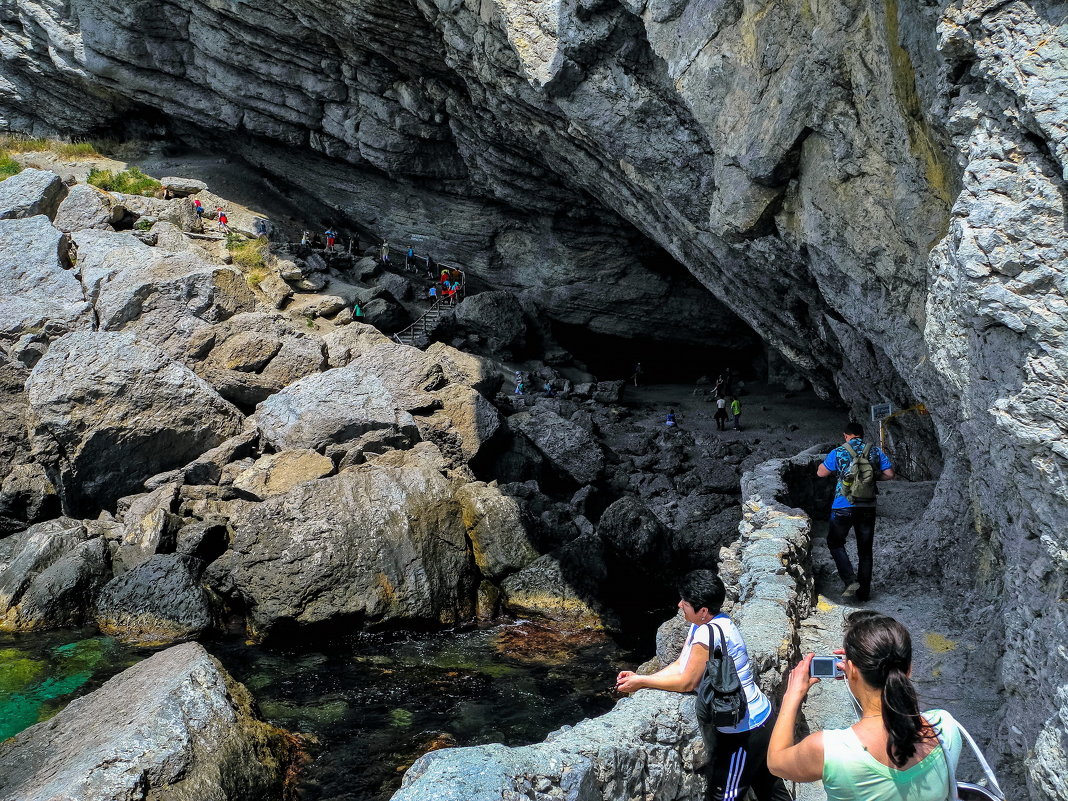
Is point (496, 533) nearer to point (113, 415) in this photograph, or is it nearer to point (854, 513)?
point (854, 513)

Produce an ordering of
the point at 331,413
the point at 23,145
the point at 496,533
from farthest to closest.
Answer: the point at 23,145, the point at 331,413, the point at 496,533

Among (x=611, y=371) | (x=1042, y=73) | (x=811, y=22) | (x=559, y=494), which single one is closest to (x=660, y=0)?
(x=811, y=22)

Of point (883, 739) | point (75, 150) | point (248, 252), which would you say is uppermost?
point (75, 150)

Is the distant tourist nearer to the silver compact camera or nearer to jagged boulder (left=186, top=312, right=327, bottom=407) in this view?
jagged boulder (left=186, top=312, right=327, bottom=407)

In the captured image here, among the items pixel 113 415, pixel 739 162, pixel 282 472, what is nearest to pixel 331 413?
pixel 282 472

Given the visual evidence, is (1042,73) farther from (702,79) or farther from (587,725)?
(702,79)

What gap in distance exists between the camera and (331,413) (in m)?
20.6

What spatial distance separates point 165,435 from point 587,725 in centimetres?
1734

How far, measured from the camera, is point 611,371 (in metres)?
36.0

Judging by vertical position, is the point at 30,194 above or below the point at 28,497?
above

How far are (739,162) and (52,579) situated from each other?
14316 mm

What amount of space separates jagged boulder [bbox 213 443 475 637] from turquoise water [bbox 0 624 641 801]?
0.55 meters

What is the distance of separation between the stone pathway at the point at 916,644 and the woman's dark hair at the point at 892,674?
3.25 metres

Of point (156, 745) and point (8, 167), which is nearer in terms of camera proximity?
point (156, 745)
